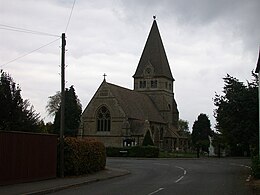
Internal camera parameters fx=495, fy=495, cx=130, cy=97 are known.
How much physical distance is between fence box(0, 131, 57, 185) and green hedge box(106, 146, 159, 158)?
36.2 metres

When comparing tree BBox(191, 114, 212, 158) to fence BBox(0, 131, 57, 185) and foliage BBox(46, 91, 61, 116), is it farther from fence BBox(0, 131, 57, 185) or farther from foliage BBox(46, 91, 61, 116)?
fence BBox(0, 131, 57, 185)

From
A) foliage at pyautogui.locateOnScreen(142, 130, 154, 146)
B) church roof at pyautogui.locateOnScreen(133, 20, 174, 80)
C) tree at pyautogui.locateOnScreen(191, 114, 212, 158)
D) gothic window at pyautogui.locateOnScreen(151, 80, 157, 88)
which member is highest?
church roof at pyautogui.locateOnScreen(133, 20, 174, 80)

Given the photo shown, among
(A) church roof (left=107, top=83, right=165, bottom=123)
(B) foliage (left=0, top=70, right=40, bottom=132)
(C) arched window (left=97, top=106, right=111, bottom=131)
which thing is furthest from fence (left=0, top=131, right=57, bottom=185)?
(C) arched window (left=97, top=106, right=111, bottom=131)

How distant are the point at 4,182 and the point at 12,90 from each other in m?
13.2

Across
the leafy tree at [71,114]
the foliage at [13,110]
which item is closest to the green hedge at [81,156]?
the foliage at [13,110]

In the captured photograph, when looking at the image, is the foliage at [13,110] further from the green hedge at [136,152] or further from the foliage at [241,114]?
the green hedge at [136,152]

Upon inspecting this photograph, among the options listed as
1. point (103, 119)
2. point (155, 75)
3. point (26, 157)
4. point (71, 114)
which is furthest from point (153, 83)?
point (26, 157)

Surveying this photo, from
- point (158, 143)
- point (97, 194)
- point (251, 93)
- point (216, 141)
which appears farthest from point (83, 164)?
point (158, 143)

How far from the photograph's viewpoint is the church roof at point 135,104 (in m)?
81.6

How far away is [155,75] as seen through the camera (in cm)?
9331

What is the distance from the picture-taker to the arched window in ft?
267

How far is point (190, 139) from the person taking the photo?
110375 millimetres

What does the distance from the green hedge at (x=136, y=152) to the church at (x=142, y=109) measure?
13.0 meters

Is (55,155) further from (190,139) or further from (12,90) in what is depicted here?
(190,139)
